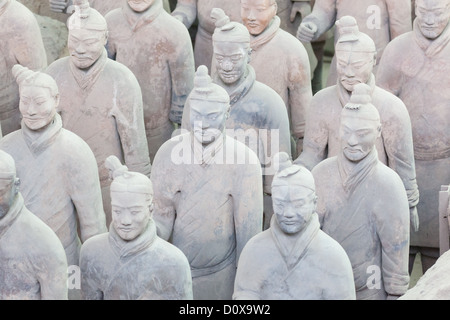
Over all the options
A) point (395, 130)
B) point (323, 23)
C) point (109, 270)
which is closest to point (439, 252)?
point (395, 130)

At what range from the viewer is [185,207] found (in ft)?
28.3

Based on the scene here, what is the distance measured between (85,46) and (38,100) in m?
0.91

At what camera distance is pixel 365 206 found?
28.1 ft

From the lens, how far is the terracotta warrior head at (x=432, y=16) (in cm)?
986


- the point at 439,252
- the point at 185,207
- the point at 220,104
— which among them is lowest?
the point at 439,252

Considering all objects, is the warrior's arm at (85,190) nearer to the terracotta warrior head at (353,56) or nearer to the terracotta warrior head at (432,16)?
the terracotta warrior head at (353,56)

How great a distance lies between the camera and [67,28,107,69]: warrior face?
9.48m

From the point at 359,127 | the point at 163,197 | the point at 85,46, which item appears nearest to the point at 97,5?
the point at 85,46

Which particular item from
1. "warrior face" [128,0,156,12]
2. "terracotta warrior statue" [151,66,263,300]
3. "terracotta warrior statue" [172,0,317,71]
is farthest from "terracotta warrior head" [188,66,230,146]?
"terracotta warrior statue" [172,0,317,71]

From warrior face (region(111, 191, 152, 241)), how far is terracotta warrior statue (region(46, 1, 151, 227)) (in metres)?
1.68

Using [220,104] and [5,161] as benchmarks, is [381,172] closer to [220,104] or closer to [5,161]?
[220,104]

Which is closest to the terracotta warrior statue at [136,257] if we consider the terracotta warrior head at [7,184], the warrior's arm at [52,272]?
the warrior's arm at [52,272]

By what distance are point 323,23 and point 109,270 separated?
353cm

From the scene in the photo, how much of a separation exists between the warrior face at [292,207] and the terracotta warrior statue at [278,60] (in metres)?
2.33
